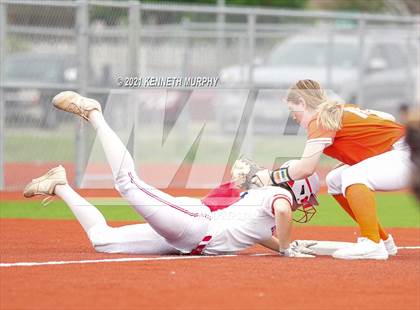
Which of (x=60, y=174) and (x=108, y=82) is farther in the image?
(x=108, y=82)

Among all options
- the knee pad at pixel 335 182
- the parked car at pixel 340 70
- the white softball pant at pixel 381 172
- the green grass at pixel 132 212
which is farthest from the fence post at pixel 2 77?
the white softball pant at pixel 381 172

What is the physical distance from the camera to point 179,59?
21.3 m

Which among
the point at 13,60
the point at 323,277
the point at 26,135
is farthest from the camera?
the point at 13,60

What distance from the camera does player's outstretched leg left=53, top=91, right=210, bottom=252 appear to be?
9.21 metres

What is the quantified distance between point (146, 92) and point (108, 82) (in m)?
0.65

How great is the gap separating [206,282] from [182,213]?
1453mm

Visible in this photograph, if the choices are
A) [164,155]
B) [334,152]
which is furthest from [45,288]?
[164,155]

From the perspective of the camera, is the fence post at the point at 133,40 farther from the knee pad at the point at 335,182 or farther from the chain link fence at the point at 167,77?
the knee pad at the point at 335,182

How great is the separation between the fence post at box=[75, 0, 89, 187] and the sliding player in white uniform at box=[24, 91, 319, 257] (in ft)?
25.5

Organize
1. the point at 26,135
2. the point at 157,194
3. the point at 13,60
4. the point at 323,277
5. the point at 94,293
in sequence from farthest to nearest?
the point at 13,60
the point at 26,135
the point at 157,194
the point at 323,277
the point at 94,293

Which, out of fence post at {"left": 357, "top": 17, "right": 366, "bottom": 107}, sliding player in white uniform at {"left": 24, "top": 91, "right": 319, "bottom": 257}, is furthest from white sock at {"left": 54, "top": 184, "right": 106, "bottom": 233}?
fence post at {"left": 357, "top": 17, "right": 366, "bottom": 107}

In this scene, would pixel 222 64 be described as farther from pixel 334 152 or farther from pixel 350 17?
pixel 334 152

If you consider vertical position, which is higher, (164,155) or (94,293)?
(94,293)

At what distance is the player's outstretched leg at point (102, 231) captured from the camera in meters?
9.65
